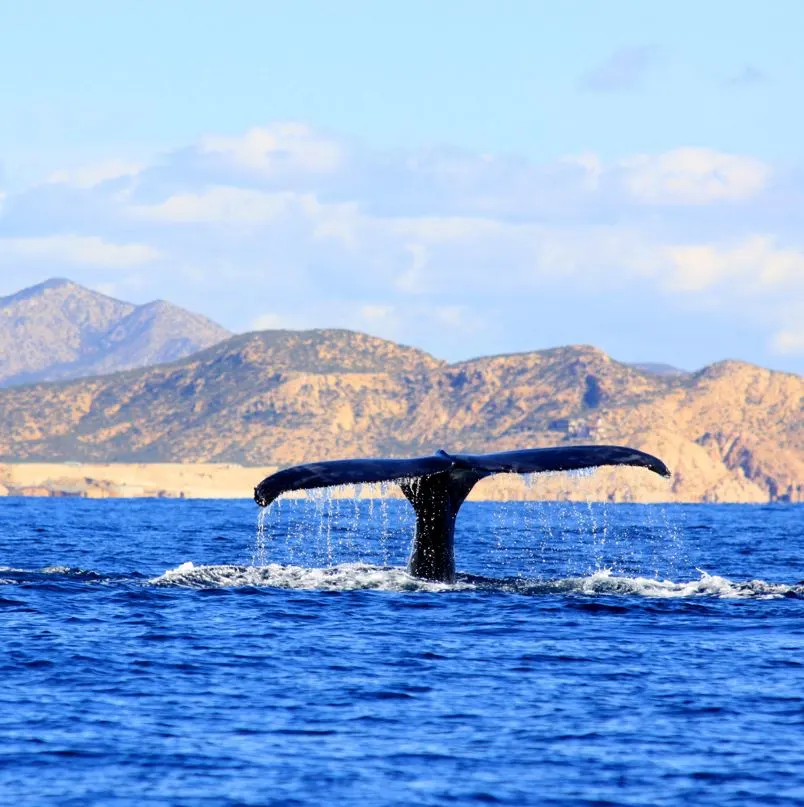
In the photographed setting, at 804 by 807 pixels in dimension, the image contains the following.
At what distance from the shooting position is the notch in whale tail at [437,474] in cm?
1838

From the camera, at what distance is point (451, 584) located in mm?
23547

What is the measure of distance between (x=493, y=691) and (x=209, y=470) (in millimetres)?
178442

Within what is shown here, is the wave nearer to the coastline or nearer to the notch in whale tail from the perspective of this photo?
the notch in whale tail

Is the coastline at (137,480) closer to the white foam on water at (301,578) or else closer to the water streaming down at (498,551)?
the water streaming down at (498,551)

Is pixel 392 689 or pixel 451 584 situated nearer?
pixel 392 689

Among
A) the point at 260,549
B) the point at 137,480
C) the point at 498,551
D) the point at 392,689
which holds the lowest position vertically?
the point at 392,689

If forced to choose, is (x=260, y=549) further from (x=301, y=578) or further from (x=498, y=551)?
(x=301, y=578)

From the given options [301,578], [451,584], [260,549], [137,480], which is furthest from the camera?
[137,480]

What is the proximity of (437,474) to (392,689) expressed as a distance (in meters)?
6.42

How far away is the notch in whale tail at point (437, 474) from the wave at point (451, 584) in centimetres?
65

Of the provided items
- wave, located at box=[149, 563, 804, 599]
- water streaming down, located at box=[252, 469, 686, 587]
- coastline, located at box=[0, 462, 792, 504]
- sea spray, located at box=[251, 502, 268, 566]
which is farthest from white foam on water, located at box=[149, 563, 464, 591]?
coastline, located at box=[0, 462, 792, 504]

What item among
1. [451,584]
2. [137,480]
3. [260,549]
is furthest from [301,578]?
[137,480]

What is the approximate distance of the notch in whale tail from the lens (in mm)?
18375

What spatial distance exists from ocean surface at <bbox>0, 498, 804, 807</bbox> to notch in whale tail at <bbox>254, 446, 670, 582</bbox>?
732mm
